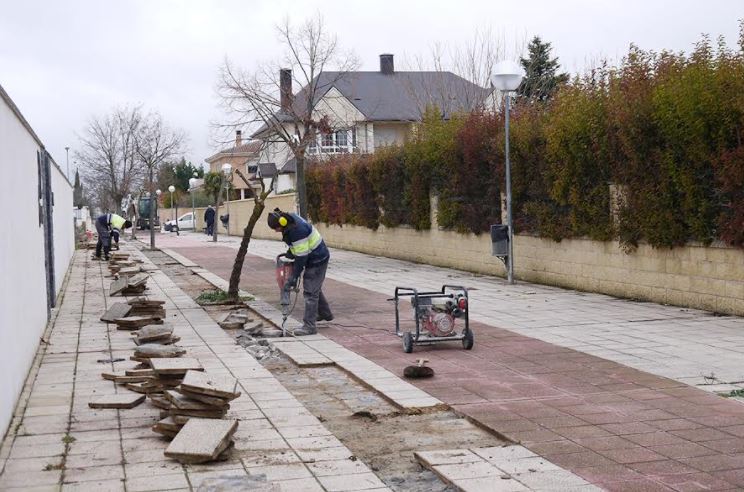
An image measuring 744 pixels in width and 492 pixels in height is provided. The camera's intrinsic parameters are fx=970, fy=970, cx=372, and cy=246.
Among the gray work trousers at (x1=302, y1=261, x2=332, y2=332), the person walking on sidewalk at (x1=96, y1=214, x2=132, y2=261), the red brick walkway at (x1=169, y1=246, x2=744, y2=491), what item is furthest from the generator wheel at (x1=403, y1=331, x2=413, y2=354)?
the person walking on sidewalk at (x1=96, y1=214, x2=132, y2=261)

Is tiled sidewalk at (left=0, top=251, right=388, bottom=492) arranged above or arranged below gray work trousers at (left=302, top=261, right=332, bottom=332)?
below

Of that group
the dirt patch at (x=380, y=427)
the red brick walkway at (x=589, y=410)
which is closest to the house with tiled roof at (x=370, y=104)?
the red brick walkway at (x=589, y=410)

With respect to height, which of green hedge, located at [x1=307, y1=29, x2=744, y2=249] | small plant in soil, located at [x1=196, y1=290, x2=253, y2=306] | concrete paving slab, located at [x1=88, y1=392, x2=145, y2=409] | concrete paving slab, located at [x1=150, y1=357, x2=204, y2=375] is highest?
green hedge, located at [x1=307, y1=29, x2=744, y2=249]

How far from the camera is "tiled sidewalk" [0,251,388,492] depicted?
5.75 meters

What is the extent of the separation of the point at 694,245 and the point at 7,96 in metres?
9.34

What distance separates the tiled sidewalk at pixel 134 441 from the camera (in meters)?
5.75

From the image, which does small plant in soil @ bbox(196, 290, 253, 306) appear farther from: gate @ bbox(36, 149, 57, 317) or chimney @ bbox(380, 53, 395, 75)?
chimney @ bbox(380, 53, 395, 75)

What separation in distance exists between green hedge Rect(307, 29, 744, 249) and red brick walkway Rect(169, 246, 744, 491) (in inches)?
140

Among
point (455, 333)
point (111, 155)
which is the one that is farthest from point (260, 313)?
point (111, 155)

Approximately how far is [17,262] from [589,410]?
5097 millimetres

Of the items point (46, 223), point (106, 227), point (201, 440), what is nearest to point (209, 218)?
point (106, 227)

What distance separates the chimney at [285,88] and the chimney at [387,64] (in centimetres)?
3612

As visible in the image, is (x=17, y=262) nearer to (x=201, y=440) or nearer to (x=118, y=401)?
(x=118, y=401)

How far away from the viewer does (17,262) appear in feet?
28.3
